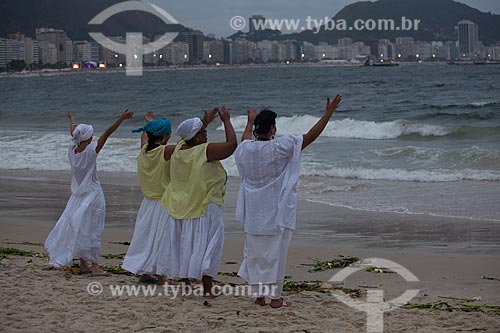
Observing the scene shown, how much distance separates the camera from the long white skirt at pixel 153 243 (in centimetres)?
653

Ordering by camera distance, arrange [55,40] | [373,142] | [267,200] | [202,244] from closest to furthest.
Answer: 1. [267,200]
2. [202,244]
3. [373,142]
4. [55,40]

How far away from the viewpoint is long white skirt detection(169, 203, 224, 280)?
6.29 meters

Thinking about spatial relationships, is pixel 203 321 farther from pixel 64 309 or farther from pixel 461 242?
pixel 461 242

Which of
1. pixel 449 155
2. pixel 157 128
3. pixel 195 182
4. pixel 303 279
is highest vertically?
pixel 157 128

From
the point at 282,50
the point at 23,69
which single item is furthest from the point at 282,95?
the point at 23,69

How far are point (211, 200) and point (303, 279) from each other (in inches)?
60.7

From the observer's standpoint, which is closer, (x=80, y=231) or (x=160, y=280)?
(x=160, y=280)

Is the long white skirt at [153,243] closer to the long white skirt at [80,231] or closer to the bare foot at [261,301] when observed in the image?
the long white skirt at [80,231]

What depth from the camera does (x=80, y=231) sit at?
7230 millimetres

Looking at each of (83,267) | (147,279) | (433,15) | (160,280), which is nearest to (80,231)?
(83,267)

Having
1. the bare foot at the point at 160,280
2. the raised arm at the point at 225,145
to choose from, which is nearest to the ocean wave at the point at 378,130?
the bare foot at the point at 160,280

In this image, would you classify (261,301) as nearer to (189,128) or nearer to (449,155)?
(189,128)

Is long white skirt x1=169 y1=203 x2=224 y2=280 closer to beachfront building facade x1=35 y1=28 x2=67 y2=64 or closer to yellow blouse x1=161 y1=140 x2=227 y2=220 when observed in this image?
yellow blouse x1=161 y1=140 x2=227 y2=220

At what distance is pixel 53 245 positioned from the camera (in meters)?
7.41
